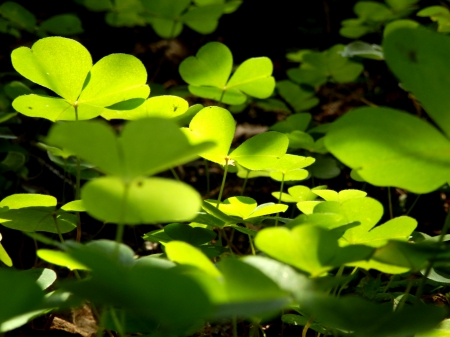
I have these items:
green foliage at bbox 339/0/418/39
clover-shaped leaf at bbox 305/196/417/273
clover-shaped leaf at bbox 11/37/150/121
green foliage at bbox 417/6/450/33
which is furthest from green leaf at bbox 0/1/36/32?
clover-shaped leaf at bbox 305/196/417/273

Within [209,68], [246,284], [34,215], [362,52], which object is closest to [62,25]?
[209,68]

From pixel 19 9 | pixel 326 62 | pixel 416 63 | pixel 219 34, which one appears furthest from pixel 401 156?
pixel 219 34

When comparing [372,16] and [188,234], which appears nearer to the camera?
[188,234]

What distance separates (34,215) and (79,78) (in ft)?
0.97

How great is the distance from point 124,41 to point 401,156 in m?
2.48

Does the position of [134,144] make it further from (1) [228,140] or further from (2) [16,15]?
(2) [16,15]

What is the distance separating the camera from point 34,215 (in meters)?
0.92

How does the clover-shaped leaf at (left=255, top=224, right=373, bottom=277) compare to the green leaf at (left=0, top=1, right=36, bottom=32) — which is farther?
the green leaf at (left=0, top=1, right=36, bottom=32)

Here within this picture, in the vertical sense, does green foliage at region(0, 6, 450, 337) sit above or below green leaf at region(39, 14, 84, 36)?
above

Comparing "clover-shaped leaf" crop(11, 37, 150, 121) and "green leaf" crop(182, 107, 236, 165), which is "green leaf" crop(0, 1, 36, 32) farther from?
"green leaf" crop(182, 107, 236, 165)

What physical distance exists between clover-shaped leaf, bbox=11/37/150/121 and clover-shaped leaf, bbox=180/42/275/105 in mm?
460

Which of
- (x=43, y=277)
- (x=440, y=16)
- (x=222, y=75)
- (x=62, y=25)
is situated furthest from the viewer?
(x=62, y=25)

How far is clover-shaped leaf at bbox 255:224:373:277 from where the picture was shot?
0.63 meters

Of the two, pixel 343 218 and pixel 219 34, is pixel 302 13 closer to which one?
pixel 219 34
